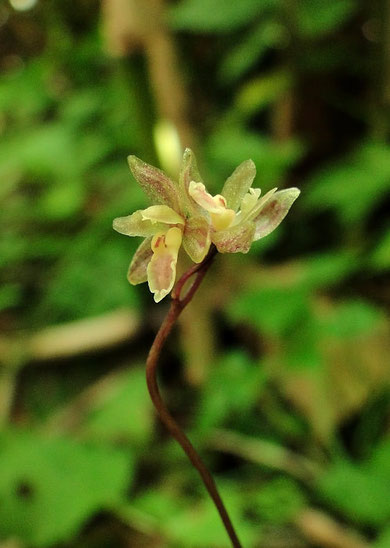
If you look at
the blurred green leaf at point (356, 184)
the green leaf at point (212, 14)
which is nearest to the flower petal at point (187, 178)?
the blurred green leaf at point (356, 184)

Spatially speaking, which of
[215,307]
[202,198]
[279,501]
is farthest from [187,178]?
[215,307]

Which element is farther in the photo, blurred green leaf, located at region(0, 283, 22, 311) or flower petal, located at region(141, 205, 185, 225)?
blurred green leaf, located at region(0, 283, 22, 311)

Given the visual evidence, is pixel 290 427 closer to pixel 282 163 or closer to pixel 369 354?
pixel 369 354

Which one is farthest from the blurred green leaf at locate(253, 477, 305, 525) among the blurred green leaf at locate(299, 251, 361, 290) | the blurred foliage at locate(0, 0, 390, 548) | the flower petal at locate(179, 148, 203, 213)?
the flower petal at locate(179, 148, 203, 213)

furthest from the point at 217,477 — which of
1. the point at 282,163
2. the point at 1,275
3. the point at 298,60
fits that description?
the point at 298,60

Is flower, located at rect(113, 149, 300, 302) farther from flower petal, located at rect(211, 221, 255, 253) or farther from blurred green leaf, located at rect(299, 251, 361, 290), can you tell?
blurred green leaf, located at rect(299, 251, 361, 290)

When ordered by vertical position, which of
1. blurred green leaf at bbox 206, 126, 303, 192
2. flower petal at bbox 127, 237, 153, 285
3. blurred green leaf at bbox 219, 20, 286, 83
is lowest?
flower petal at bbox 127, 237, 153, 285

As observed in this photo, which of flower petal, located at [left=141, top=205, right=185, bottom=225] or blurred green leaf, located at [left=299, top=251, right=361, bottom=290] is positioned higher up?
flower petal, located at [left=141, top=205, right=185, bottom=225]

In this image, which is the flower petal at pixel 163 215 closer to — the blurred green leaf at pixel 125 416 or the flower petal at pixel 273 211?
the flower petal at pixel 273 211
